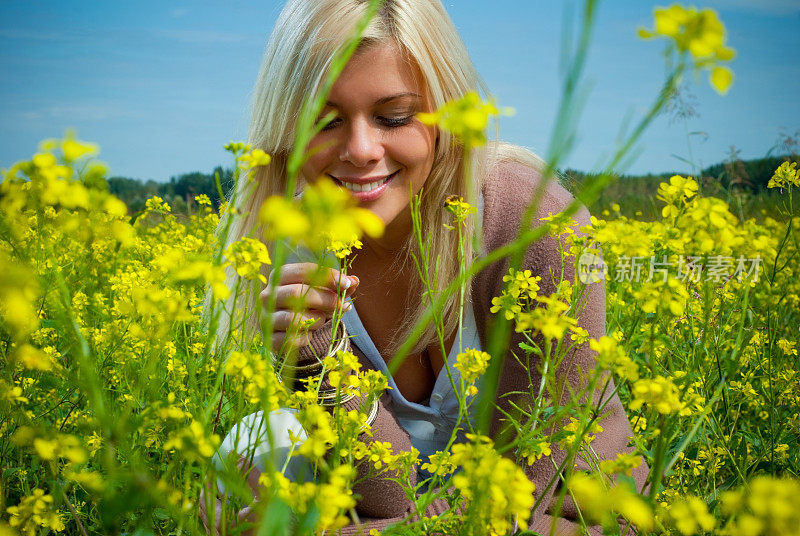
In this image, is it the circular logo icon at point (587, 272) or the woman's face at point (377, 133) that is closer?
the circular logo icon at point (587, 272)

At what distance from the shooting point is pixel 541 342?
159 cm

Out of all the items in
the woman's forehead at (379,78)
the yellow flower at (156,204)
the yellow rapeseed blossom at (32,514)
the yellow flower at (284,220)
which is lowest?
the yellow rapeseed blossom at (32,514)

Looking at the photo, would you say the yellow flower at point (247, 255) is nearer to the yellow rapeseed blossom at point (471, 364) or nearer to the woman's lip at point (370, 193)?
the yellow rapeseed blossom at point (471, 364)

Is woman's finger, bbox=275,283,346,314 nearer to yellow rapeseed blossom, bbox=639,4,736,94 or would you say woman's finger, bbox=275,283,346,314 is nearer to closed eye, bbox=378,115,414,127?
closed eye, bbox=378,115,414,127

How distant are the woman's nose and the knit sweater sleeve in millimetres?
408

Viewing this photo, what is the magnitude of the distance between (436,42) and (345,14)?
285mm

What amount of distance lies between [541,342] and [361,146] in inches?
27.2

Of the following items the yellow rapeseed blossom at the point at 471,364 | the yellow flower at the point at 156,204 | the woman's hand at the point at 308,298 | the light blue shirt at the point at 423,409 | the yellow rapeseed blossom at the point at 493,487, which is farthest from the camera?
the yellow flower at the point at 156,204

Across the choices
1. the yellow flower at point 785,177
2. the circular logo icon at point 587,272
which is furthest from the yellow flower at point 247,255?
the yellow flower at point 785,177

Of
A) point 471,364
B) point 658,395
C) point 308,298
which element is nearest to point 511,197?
point 308,298

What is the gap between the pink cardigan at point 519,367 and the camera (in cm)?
160

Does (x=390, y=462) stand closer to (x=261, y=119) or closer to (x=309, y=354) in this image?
(x=309, y=354)

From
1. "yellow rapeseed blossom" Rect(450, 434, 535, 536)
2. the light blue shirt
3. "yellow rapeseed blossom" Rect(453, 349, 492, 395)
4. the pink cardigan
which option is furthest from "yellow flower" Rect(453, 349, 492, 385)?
the light blue shirt

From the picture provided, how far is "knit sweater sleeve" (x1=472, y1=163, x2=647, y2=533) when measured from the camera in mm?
1602
